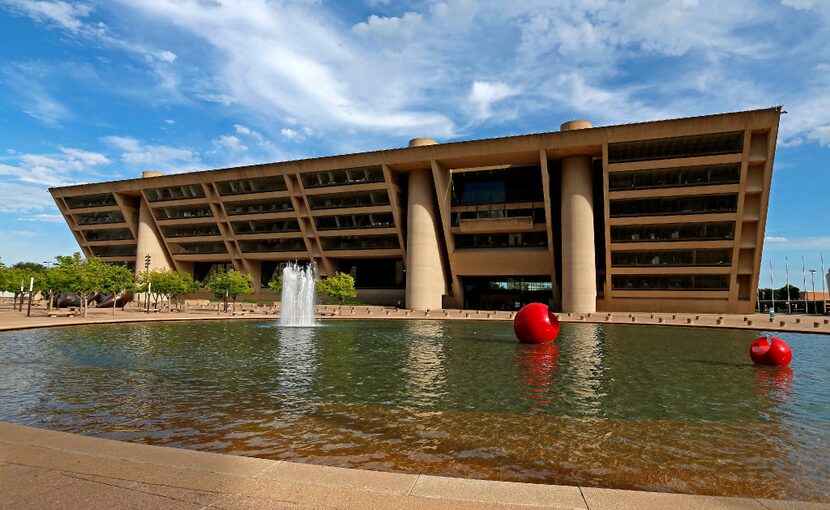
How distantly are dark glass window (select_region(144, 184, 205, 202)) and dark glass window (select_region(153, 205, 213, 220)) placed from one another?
1623 mm

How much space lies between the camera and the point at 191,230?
7544cm

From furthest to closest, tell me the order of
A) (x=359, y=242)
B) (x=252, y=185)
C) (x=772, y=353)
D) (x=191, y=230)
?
(x=191, y=230)
(x=252, y=185)
(x=359, y=242)
(x=772, y=353)

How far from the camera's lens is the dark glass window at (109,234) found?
8100 centimetres

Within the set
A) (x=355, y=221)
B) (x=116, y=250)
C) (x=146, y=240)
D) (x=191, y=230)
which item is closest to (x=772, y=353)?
(x=355, y=221)

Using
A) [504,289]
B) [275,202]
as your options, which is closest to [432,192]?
[504,289]

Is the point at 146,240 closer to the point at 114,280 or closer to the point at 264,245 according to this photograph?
the point at 264,245

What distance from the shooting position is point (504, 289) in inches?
2574

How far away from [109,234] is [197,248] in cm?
1806

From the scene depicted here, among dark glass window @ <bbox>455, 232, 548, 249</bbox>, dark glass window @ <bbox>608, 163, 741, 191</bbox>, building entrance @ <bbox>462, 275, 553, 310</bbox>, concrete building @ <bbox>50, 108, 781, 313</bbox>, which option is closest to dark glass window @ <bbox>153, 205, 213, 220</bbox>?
concrete building @ <bbox>50, 108, 781, 313</bbox>

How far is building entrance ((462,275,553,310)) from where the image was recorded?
2498 inches

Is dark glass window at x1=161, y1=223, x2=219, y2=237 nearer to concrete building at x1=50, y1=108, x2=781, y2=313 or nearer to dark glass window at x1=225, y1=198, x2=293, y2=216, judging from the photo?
concrete building at x1=50, y1=108, x2=781, y2=313

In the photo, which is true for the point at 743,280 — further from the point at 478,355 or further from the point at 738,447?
the point at 738,447

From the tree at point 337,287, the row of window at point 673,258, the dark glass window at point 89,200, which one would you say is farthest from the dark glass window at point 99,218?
the row of window at point 673,258

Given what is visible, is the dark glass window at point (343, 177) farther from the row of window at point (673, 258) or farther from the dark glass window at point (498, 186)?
the row of window at point (673, 258)
